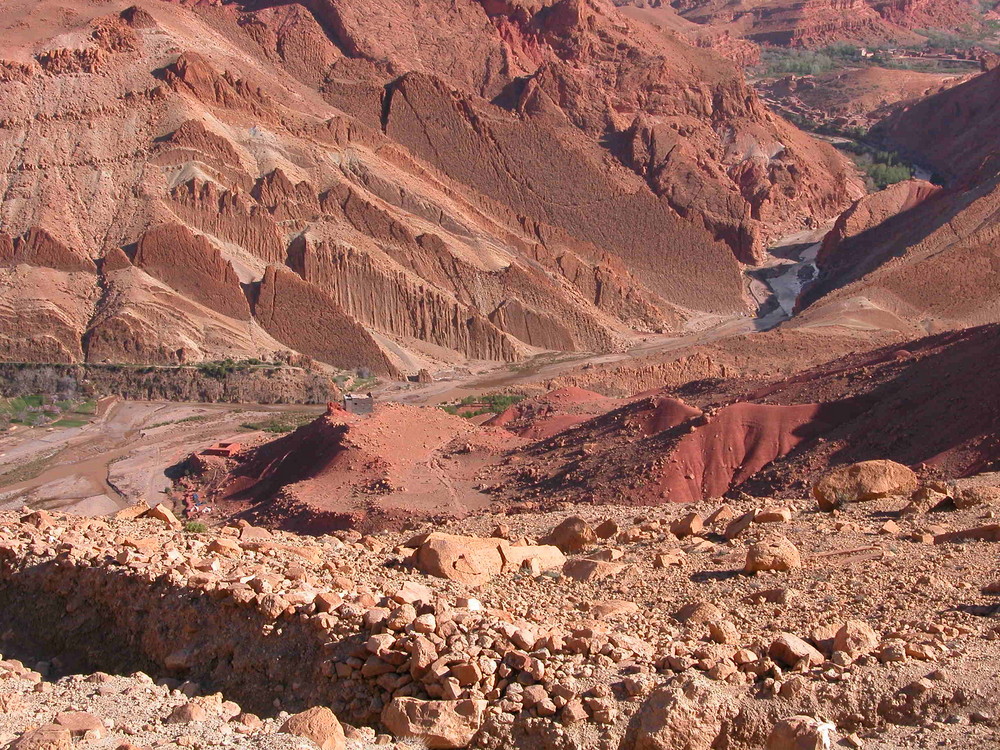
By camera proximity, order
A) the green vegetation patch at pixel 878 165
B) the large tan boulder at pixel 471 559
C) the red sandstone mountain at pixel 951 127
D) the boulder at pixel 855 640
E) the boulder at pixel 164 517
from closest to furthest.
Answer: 1. the boulder at pixel 855 640
2. the large tan boulder at pixel 471 559
3. the boulder at pixel 164 517
4. the red sandstone mountain at pixel 951 127
5. the green vegetation patch at pixel 878 165

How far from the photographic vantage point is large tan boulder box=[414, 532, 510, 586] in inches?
424

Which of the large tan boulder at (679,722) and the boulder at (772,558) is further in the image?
the boulder at (772,558)

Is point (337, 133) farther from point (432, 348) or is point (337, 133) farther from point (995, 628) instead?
point (995, 628)

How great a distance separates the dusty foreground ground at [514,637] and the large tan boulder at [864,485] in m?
1.11

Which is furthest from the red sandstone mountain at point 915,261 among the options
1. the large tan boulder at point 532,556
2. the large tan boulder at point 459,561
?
the large tan boulder at point 459,561

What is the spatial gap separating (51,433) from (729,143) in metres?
51.9

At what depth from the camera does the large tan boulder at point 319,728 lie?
704cm

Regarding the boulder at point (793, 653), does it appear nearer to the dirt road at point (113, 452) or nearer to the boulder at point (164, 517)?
the boulder at point (164, 517)

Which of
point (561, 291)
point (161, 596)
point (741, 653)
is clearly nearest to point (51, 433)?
point (561, 291)

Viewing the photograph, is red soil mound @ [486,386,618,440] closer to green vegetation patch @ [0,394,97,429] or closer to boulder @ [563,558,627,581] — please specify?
green vegetation patch @ [0,394,97,429]

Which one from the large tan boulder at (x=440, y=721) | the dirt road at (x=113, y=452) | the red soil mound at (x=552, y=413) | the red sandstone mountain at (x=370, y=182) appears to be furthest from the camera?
the red sandstone mountain at (x=370, y=182)

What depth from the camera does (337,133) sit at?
206 ft

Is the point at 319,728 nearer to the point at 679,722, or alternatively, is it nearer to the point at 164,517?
the point at 679,722

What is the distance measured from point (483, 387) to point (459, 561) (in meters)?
36.5
